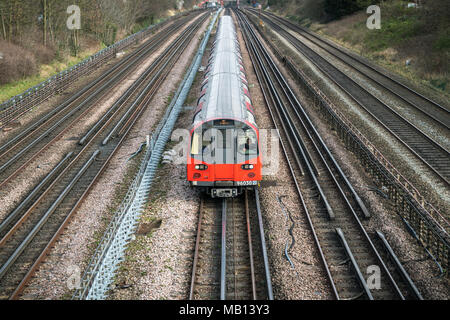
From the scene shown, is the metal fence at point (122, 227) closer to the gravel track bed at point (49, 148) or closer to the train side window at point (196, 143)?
the train side window at point (196, 143)

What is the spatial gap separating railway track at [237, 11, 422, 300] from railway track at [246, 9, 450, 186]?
4.18m

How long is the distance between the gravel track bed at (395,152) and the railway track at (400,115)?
0.27m

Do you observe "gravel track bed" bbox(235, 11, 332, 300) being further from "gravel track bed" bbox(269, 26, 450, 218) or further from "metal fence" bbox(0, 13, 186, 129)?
"metal fence" bbox(0, 13, 186, 129)

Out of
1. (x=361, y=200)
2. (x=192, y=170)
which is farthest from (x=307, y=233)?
(x=192, y=170)

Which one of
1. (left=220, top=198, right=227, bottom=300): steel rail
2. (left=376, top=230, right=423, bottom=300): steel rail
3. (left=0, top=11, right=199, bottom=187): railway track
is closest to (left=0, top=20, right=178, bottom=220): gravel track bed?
(left=0, top=11, right=199, bottom=187): railway track

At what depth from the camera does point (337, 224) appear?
12.6 metres

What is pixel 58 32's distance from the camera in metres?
→ 40.2

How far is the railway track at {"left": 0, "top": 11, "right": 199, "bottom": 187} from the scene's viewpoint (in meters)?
17.3

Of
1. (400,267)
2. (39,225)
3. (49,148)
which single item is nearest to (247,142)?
(400,267)

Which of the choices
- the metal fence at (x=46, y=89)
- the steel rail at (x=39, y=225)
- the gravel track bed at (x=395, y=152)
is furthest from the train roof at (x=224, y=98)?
the metal fence at (x=46, y=89)

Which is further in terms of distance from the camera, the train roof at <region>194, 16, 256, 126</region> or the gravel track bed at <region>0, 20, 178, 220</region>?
the gravel track bed at <region>0, 20, 178, 220</region>

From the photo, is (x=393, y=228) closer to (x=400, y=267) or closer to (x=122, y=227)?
(x=400, y=267)

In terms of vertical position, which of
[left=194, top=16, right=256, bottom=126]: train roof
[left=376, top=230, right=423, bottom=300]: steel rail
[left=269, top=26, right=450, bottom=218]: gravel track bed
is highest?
[left=194, top=16, right=256, bottom=126]: train roof

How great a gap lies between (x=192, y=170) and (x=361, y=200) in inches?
228
